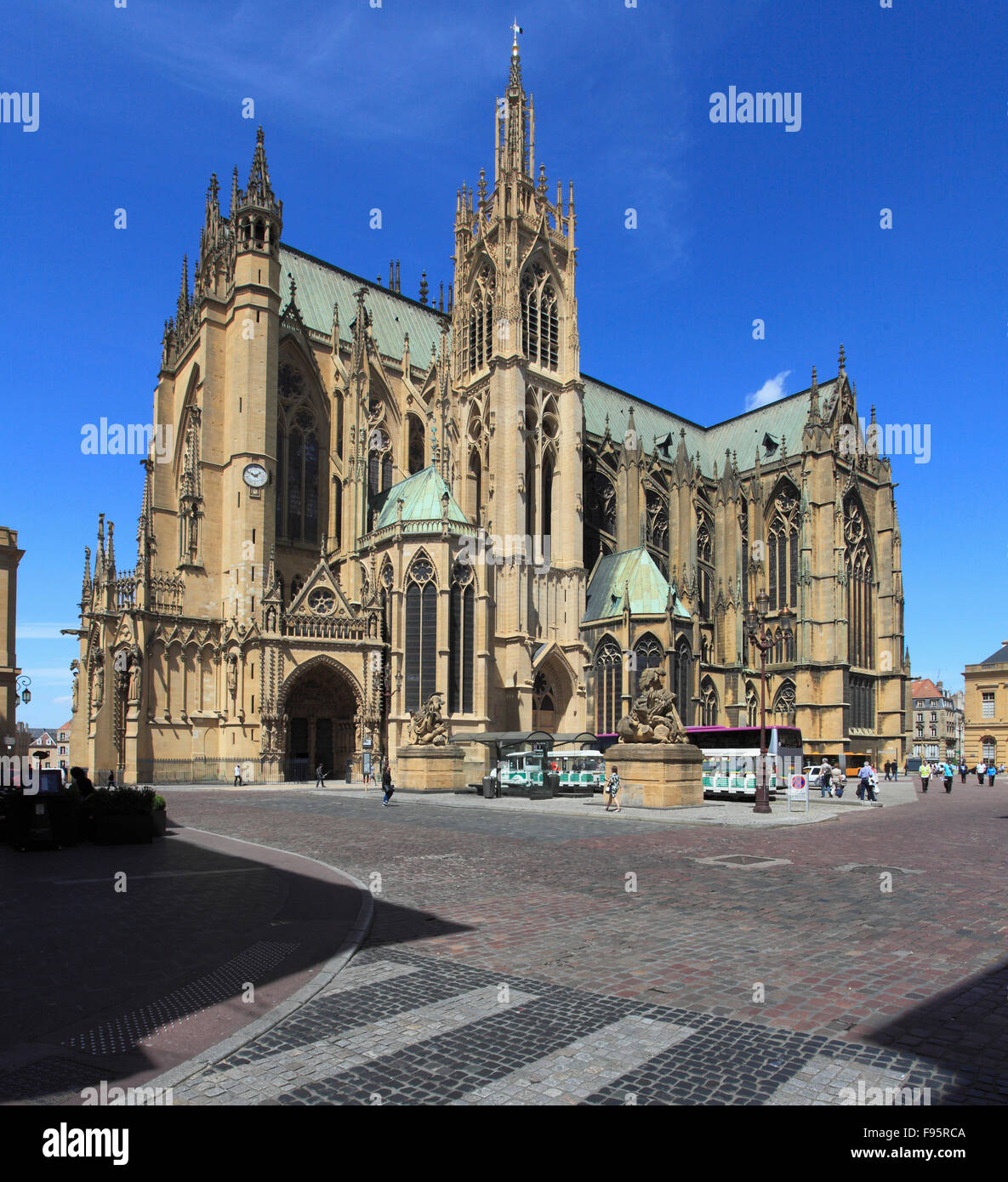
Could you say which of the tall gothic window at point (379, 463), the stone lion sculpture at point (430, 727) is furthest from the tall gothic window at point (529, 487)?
the stone lion sculpture at point (430, 727)

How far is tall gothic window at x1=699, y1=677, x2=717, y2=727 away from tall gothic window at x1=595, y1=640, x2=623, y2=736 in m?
7.63

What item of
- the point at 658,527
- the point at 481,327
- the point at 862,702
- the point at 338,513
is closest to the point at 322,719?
the point at 338,513

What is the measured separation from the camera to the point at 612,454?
59438mm

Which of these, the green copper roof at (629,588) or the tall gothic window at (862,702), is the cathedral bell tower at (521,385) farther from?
the tall gothic window at (862,702)

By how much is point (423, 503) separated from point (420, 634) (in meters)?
6.47

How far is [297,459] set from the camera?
155 feet

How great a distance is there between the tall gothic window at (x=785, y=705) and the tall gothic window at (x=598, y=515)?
15100 mm

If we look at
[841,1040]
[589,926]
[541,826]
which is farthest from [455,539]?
[841,1040]

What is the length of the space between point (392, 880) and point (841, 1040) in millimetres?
7104

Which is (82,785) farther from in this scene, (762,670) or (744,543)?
(744,543)

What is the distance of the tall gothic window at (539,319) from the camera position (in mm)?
50188

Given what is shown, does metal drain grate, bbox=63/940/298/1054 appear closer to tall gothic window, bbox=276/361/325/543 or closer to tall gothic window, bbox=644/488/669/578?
tall gothic window, bbox=276/361/325/543

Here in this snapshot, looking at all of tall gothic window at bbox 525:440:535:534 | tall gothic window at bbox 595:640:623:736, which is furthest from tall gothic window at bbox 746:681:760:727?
tall gothic window at bbox 525:440:535:534

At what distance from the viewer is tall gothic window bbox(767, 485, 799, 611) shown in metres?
62.1
